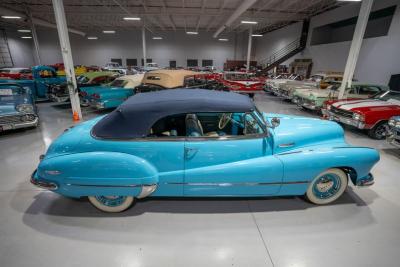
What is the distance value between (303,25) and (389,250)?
19333mm

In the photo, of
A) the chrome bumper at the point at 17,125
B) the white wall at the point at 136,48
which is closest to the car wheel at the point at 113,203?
the chrome bumper at the point at 17,125

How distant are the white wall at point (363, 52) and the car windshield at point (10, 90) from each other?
14.4 m

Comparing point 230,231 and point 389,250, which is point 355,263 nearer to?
point 389,250

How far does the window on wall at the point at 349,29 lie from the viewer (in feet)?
34.2

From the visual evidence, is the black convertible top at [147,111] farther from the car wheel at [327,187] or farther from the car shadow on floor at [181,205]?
the car wheel at [327,187]

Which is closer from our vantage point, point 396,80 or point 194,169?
point 194,169

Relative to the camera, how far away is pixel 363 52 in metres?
11.5

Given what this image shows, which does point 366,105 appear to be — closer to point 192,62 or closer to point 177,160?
point 177,160

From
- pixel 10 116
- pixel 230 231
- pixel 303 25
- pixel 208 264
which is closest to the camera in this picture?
pixel 208 264

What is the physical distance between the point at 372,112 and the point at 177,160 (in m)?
5.17

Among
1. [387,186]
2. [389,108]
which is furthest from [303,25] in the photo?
Result: [387,186]

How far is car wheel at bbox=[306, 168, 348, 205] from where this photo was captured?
2582 millimetres

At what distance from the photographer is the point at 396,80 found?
9.47 m

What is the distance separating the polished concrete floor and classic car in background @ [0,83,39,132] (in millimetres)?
2745
